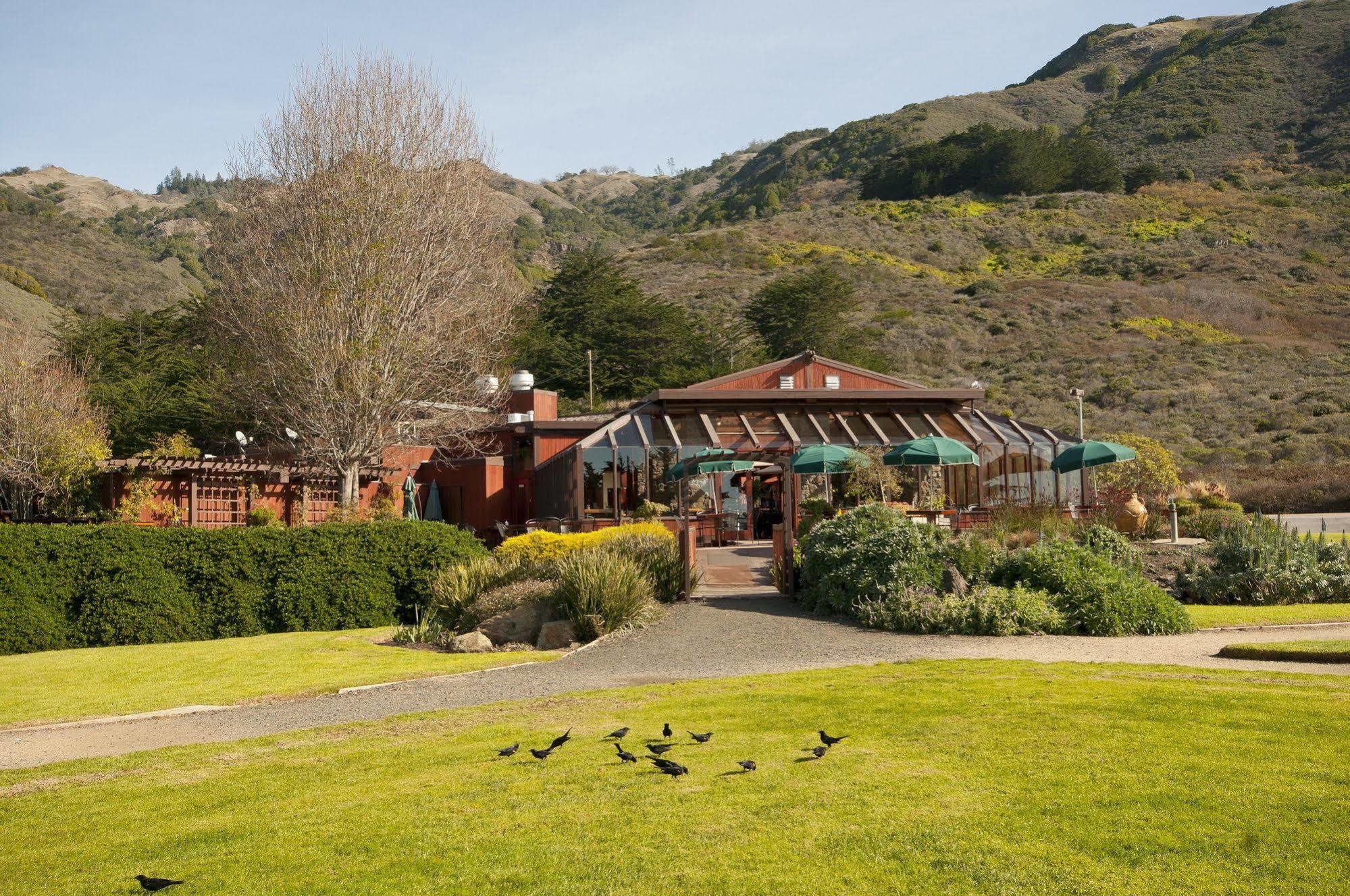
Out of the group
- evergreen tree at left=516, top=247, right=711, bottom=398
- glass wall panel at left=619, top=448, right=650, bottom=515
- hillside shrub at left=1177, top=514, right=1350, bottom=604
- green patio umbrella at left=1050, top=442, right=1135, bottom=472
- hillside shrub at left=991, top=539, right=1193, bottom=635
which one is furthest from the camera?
evergreen tree at left=516, top=247, right=711, bottom=398

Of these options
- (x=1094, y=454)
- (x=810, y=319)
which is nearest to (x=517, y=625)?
(x=1094, y=454)

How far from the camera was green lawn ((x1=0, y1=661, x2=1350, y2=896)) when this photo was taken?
4.79 m

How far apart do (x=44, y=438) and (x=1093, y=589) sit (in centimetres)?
2404

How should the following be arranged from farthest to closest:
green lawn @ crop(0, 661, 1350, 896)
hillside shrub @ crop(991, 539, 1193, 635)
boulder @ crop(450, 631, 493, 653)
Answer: boulder @ crop(450, 631, 493, 653)
hillside shrub @ crop(991, 539, 1193, 635)
green lawn @ crop(0, 661, 1350, 896)

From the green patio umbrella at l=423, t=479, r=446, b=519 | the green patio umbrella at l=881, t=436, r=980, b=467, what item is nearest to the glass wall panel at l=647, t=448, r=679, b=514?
the green patio umbrella at l=881, t=436, r=980, b=467

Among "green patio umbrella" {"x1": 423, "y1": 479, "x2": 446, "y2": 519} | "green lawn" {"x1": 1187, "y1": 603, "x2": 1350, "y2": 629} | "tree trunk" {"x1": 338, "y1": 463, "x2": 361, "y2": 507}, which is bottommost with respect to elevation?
"green lawn" {"x1": 1187, "y1": 603, "x2": 1350, "y2": 629}

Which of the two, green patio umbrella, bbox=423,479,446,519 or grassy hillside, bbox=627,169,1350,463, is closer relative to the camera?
green patio umbrella, bbox=423,479,446,519

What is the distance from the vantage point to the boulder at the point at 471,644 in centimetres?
1353

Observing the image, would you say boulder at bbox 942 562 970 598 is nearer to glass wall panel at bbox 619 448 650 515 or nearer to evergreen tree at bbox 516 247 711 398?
glass wall panel at bbox 619 448 650 515

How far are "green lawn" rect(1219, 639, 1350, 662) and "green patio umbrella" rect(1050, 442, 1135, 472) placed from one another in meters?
11.2

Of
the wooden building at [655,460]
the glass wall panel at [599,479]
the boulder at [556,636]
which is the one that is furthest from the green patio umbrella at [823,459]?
the boulder at [556,636]

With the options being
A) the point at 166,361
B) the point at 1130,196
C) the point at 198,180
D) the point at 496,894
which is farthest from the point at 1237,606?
the point at 198,180

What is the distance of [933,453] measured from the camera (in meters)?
20.8

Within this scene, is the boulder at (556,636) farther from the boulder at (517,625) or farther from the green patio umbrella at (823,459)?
the green patio umbrella at (823,459)
